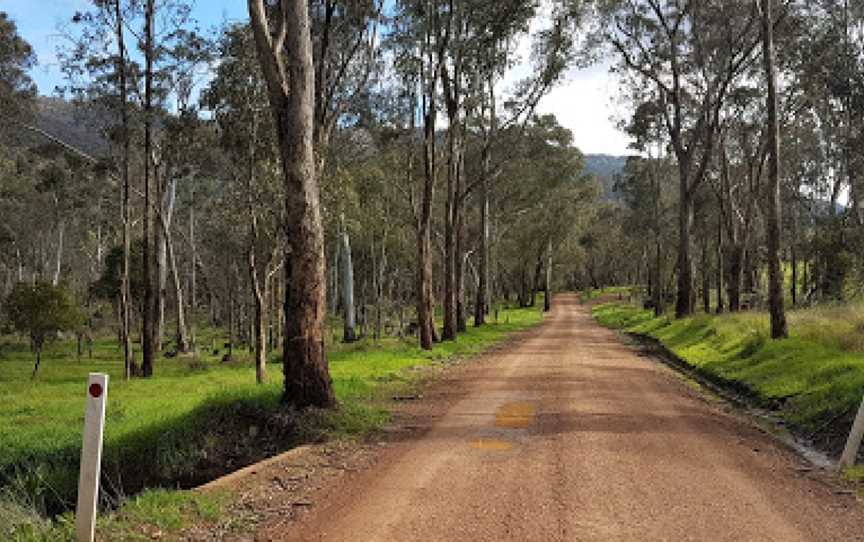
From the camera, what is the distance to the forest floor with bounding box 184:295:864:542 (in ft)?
18.3

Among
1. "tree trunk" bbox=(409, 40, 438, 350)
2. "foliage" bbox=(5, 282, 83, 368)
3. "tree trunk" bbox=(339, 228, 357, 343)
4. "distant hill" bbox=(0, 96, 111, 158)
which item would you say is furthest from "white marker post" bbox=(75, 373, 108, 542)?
"tree trunk" bbox=(339, 228, 357, 343)

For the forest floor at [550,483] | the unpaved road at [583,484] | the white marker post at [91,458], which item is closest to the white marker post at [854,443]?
the forest floor at [550,483]

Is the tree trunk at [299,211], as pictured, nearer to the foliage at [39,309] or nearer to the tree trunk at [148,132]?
the tree trunk at [148,132]

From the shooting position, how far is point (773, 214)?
1719cm

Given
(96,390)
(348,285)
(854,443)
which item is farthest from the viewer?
(348,285)

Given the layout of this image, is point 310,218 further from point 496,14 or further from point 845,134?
point 845,134

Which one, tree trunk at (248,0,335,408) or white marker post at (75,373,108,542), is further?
tree trunk at (248,0,335,408)

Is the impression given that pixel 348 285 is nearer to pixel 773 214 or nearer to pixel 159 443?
pixel 773 214

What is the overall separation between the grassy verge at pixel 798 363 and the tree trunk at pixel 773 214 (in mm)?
496

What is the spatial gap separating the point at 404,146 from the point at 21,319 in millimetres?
17150

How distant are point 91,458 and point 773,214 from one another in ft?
53.2

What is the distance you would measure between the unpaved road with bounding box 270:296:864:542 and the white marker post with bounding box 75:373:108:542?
51.6 inches

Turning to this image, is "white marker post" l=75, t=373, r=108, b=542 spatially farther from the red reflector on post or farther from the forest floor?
the forest floor

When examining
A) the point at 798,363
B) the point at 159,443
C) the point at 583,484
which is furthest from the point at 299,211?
the point at 798,363
